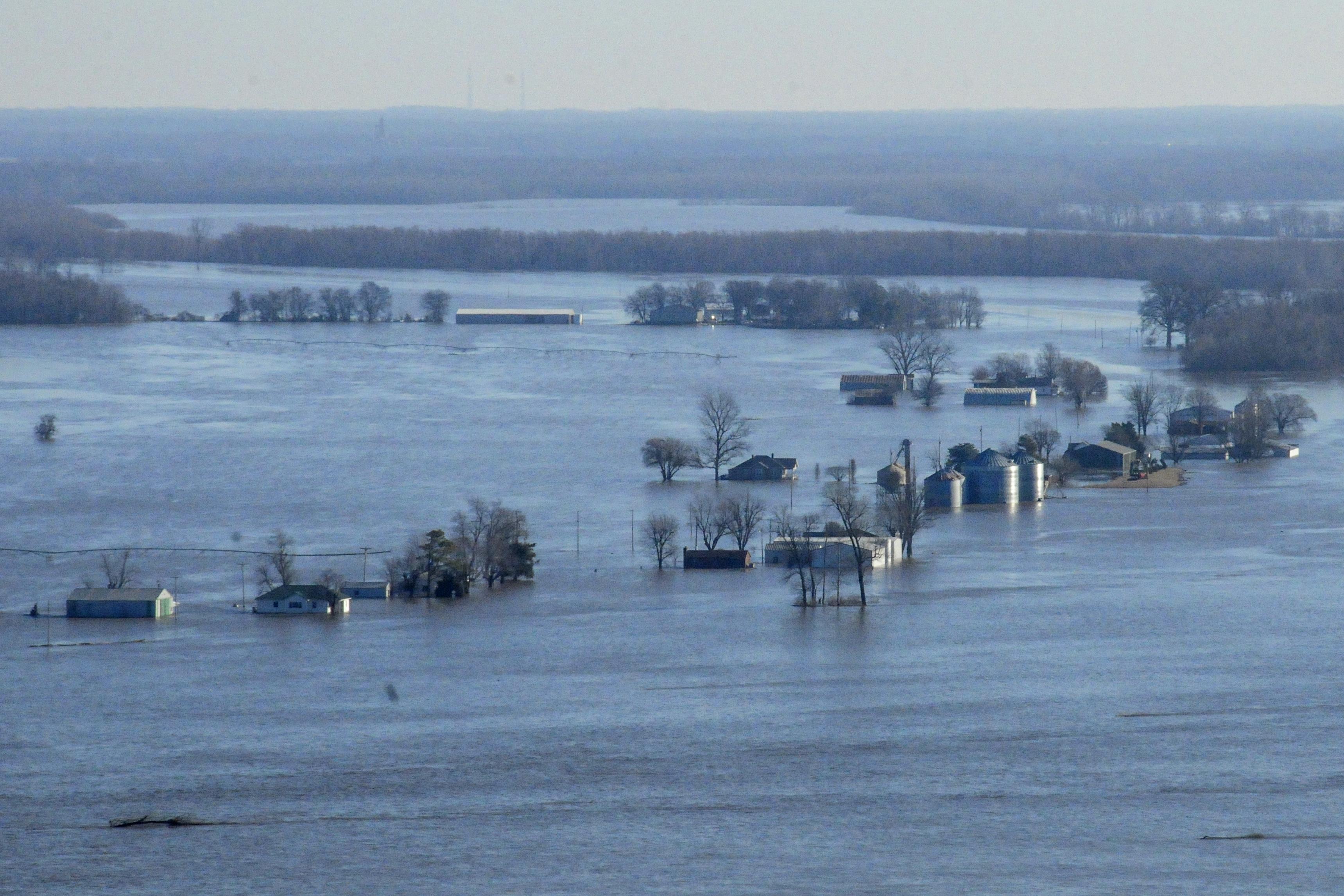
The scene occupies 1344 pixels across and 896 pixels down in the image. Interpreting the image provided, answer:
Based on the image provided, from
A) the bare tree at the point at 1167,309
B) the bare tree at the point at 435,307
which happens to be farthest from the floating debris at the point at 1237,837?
the bare tree at the point at 435,307

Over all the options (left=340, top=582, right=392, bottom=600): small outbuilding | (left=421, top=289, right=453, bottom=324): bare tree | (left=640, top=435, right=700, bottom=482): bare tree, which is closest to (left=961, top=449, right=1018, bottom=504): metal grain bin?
(left=640, top=435, right=700, bottom=482): bare tree

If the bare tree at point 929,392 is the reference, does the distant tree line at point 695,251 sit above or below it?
above

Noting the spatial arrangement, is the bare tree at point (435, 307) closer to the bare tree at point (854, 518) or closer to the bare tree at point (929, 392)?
the bare tree at point (929, 392)

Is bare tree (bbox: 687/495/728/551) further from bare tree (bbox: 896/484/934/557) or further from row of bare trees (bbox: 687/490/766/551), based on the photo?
bare tree (bbox: 896/484/934/557)

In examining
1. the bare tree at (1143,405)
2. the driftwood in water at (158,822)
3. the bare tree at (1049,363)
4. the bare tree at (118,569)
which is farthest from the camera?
the bare tree at (1049,363)

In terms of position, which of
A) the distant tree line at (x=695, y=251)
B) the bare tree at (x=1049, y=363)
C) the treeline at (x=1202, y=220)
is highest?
the treeline at (x=1202, y=220)

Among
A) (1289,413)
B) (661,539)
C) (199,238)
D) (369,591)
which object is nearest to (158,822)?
(369,591)

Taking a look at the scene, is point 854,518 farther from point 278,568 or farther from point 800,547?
point 278,568

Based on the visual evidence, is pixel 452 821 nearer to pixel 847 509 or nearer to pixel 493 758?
pixel 493 758
